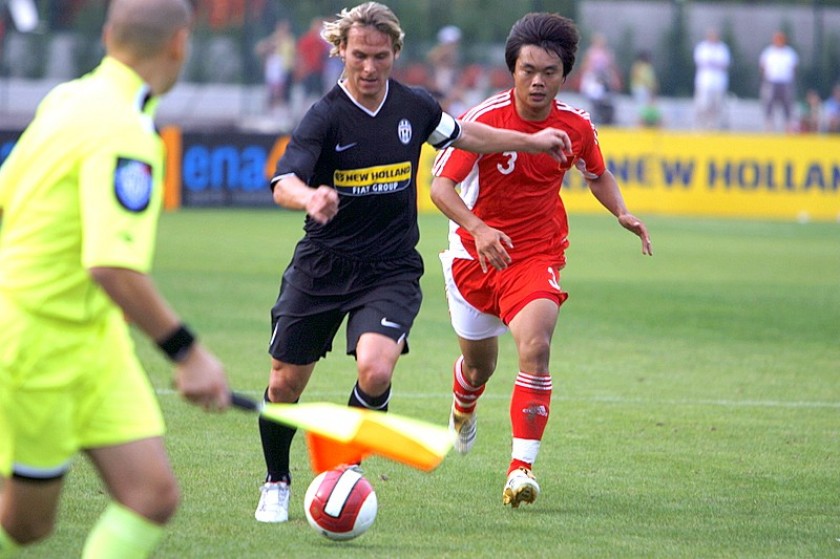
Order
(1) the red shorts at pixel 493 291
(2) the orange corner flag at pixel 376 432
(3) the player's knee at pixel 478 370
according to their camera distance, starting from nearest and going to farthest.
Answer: (2) the orange corner flag at pixel 376 432 < (1) the red shorts at pixel 493 291 < (3) the player's knee at pixel 478 370

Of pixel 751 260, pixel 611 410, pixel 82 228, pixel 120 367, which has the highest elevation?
pixel 82 228

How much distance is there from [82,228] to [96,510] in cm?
256

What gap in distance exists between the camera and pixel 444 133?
670 cm

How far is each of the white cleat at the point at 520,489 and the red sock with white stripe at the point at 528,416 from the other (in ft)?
0.42

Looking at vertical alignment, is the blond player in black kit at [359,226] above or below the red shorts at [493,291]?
above

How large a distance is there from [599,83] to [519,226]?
22.4 metres

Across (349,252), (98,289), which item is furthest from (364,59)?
(98,289)

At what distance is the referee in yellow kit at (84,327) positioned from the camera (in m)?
3.93

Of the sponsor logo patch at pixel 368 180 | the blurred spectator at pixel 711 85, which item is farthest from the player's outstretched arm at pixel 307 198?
the blurred spectator at pixel 711 85

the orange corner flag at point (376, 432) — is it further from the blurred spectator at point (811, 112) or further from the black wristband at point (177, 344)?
the blurred spectator at point (811, 112)

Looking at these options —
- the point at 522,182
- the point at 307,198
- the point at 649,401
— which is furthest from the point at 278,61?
the point at 307,198

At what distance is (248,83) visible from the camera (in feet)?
96.1

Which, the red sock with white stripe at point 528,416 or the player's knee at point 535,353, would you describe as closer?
the red sock with white stripe at point 528,416

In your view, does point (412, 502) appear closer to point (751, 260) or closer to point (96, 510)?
point (96, 510)
